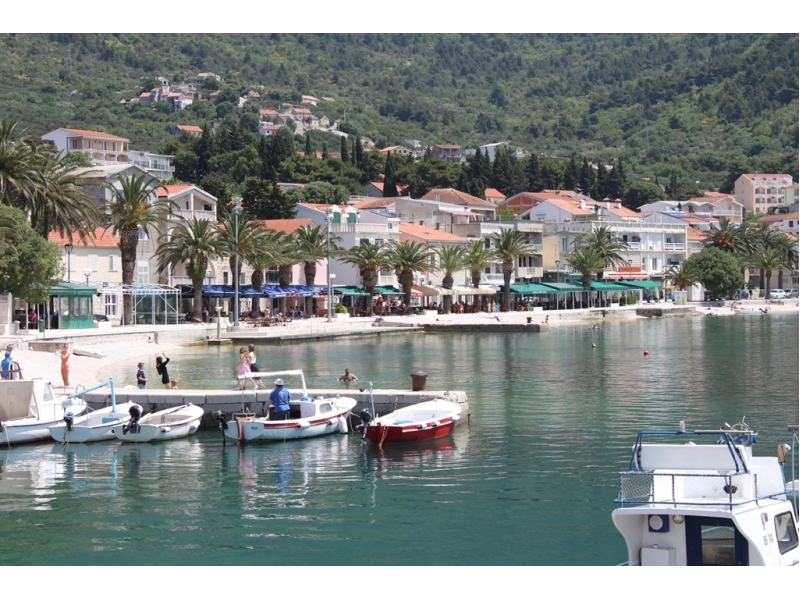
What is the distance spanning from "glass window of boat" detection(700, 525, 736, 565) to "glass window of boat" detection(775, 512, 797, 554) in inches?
Result: 33.9

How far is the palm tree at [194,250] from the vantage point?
69.2 metres

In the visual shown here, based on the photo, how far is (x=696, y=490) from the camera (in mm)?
16141

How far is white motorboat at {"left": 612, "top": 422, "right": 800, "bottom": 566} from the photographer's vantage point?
15.3m

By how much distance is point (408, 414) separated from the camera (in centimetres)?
2948

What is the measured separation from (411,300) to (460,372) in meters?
48.0

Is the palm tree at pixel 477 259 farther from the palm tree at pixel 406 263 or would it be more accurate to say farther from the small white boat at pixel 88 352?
the small white boat at pixel 88 352

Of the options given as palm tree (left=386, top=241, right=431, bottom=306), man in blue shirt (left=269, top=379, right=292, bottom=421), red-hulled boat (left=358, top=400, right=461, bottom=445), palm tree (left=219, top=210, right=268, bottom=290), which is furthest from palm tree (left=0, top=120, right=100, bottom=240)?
red-hulled boat (left=358, top=400, right=461, bottom=445)

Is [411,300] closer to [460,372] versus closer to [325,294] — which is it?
[325,294]

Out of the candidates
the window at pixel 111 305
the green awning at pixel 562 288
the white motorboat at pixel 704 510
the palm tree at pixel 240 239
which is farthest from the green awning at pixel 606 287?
the white motorboat at pixel 704 510

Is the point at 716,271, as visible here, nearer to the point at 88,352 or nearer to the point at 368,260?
the point at 368,260

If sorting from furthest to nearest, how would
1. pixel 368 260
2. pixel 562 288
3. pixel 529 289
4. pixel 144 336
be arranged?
1. pixel 562 288
2. pixel 529 289
3. pixel 368 260
4. pixel 144 336

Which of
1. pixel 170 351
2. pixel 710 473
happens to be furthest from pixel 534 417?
pixel 170 351

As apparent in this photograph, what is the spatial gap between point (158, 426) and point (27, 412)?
3436 mm

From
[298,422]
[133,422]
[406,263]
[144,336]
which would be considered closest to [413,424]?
[298,422]
